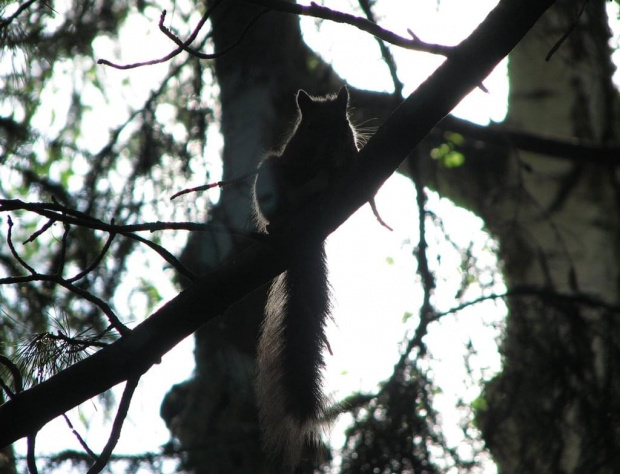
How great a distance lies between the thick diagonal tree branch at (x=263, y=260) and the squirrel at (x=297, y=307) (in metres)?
0.44

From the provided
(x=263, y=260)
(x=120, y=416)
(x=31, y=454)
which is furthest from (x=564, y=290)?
(x=31, y=454)

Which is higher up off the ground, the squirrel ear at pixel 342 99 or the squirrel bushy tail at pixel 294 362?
the squirrel ear at pixel 342 99

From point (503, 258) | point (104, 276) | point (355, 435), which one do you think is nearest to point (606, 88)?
point (503, 258)

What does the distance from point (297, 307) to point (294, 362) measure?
0.81 ft

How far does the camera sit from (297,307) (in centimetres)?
262

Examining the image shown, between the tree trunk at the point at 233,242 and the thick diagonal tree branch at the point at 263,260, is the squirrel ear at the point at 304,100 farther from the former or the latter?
the thick diagonal tree branch at the point at 263,260

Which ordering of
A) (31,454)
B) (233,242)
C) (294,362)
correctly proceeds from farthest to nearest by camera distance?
(233,242), (294,362), (31,454)

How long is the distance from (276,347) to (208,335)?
0.71 meters

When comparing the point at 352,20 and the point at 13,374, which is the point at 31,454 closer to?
the point at 13,374

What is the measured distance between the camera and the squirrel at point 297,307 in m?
2.30

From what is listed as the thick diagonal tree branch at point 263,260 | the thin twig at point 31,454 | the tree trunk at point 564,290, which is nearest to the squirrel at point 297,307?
the thick diagonal tree branch at point 263,260

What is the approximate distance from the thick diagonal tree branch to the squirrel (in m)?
0.44

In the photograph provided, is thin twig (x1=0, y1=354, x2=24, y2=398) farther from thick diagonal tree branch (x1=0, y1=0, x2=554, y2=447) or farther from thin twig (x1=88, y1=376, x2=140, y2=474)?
thin twig (x1=88, y1=376, x2=140, y2=474)

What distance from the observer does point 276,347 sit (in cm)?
251
